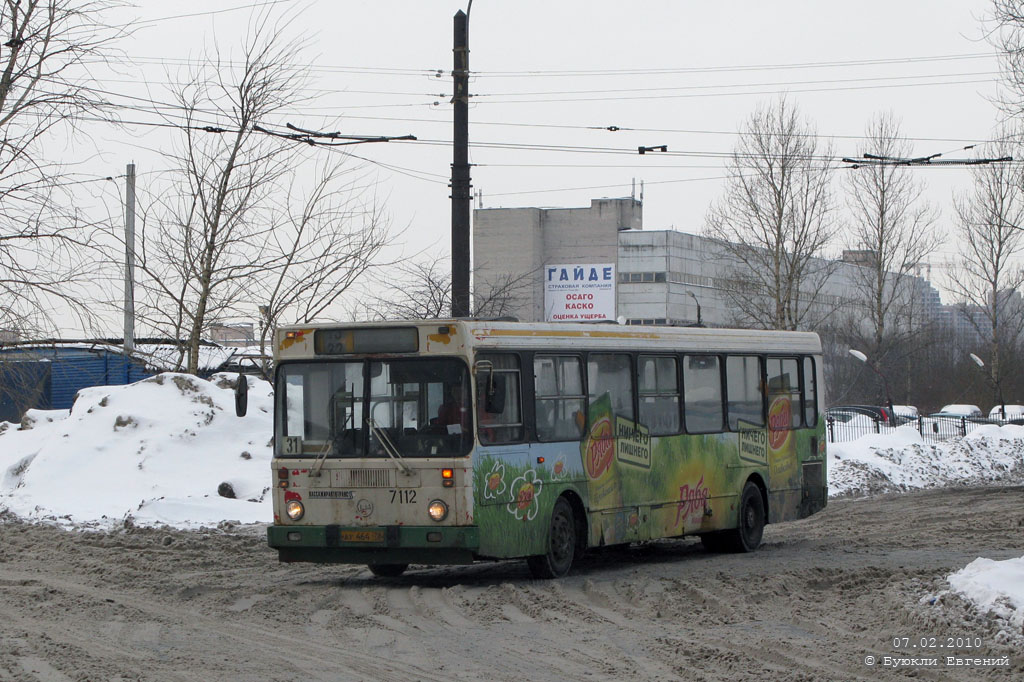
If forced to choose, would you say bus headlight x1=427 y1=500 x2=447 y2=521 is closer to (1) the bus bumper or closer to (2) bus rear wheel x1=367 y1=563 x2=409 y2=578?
(1) the bus bumper

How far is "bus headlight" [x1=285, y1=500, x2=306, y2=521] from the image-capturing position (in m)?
12.4

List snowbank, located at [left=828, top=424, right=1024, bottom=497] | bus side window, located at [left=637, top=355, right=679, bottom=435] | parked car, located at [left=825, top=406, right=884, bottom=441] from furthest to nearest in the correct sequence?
parked car, located at [left=825, top=406, right=884, bottom=441]
snowbank, located at [left=828, top=424, right=1024, bottom=497]
bus side window, located at [left=637, top=355, right=679, bottom=435]

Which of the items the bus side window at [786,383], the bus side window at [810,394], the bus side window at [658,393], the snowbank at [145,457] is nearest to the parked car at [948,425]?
the bus side window at [810,394]

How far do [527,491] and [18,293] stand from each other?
20.7 ft

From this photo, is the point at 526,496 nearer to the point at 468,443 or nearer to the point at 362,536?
the point at 468,443

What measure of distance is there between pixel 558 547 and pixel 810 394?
20.7ft

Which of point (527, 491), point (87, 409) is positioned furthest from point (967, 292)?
point (527, 491)

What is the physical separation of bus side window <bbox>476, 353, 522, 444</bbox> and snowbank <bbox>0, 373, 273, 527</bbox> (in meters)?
7.11

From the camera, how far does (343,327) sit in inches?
488

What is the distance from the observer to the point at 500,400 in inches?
479

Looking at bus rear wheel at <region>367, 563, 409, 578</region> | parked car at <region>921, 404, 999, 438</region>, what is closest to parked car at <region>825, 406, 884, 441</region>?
parked car at <region>921, 404, 999, 438</region>

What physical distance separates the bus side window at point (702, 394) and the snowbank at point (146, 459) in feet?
22.3

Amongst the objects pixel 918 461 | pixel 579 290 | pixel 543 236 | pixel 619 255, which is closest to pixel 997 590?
pixel 918 461

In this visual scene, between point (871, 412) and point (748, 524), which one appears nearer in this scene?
point (748, 524)
